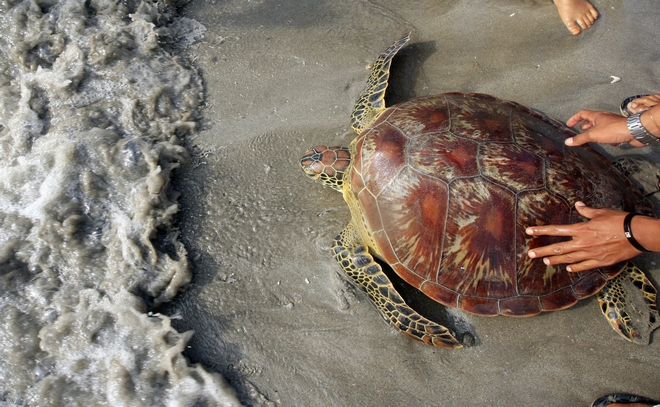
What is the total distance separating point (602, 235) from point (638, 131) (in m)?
0.70

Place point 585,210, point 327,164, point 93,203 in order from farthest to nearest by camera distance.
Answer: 1. point 93,203
2. point 327,164
3. point 585,210

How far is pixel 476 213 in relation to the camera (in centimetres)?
229

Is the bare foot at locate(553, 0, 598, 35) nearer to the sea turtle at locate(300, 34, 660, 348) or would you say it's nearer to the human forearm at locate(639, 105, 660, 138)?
the sea turtle at locate(300, 34, 660, 348)

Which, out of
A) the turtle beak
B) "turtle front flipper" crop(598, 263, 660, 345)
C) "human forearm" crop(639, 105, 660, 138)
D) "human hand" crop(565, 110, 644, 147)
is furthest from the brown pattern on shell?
the turtle beak

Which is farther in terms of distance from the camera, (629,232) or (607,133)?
(607,133)

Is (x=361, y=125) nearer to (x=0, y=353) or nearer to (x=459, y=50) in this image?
(x=459, y=50)

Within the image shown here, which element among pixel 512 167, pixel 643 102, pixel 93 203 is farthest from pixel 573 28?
pixel 93 203

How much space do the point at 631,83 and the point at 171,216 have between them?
12.5 feet

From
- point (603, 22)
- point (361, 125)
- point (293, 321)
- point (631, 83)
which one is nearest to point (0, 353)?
point (293, 321)

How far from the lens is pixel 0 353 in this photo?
7.93 ft

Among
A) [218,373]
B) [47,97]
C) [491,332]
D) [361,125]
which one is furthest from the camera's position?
[47,97]

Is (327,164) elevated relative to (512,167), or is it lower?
lower

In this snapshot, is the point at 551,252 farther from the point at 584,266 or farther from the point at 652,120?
the point at 652,120

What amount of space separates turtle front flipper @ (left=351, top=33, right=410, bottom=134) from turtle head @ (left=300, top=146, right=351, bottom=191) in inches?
13.2
